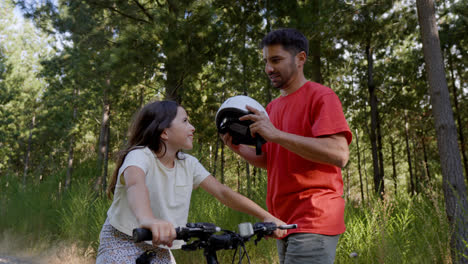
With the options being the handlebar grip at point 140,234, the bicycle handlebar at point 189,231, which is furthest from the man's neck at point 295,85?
the handlebar grip at point 140,234

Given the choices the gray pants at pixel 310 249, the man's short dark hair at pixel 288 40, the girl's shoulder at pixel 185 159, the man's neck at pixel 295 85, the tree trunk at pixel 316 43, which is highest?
the tree trunk at pixel 316 43

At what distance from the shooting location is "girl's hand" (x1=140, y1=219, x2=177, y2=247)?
1.35m

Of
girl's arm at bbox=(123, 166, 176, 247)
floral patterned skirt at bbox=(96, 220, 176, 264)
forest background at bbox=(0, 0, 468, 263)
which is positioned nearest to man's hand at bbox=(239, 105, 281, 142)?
girl's arm at bbox=(123, 166, 176, 247)

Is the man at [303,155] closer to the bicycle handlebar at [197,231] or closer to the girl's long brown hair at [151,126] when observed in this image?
the bicycle handlebar at [197,231]

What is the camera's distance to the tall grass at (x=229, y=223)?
3.74 metres

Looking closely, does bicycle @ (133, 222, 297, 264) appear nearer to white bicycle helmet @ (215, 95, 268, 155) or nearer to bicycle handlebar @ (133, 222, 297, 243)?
bicycle handlebar @ (133, 222, 297, 243)

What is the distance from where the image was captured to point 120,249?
195 cm

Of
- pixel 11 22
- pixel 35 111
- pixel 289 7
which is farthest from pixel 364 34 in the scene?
pixel 11 22

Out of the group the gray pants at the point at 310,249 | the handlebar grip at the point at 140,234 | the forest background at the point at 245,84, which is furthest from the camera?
the forest background at the point at 245,84

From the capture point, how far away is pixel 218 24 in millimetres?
8539

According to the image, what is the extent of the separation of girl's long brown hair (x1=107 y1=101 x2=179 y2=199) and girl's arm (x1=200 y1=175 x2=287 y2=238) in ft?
1.23

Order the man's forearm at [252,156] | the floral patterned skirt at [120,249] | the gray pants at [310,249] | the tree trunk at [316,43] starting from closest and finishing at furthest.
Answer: the gray pants at [310,249] < the floral patterned skirt at [120,249] < the man's forearm at [252,156] < the tree trunk at [316,43]

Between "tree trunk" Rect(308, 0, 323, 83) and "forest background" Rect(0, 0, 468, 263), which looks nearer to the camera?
"forest background" Rect(0, 0, 468, 263)

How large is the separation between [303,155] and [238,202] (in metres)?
0.46
